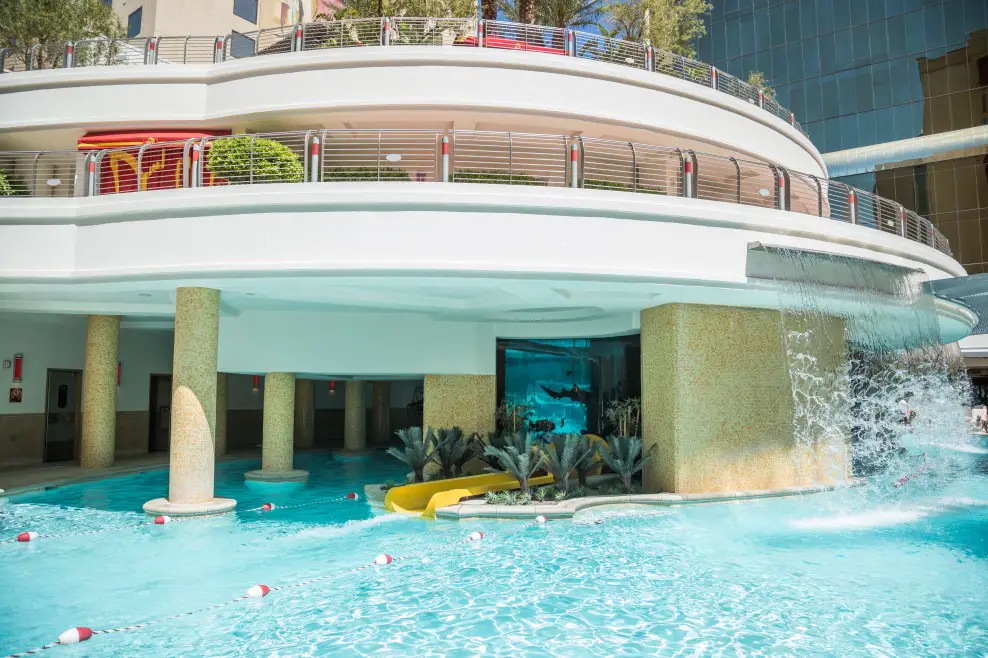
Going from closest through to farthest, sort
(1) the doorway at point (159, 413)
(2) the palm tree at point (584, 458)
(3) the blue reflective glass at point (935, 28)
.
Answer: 1. (2) the palm tree at point (584, 458)
2. (1) the doorway at point (159, 413)
3. (3) the blue reflective glass at point (935, 28)

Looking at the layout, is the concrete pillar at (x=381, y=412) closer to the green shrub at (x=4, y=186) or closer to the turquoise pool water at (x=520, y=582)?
the turquoise pool water at (x=520, y=582)

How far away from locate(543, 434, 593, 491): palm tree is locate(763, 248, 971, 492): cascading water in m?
4.73

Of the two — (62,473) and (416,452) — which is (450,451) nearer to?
(416,452)

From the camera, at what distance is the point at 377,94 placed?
17.1 metres

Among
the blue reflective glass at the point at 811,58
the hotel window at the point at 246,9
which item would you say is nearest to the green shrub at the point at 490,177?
the hotel window at the point at 246,9

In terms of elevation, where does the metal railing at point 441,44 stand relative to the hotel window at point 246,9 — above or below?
below

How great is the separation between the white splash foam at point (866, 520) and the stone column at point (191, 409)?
10.6m

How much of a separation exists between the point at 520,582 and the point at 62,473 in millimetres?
14808

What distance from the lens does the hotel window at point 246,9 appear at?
30505 millimetres

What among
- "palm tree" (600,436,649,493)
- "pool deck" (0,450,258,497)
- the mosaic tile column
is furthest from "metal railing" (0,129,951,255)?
"pool deck" (0,450,258,497)

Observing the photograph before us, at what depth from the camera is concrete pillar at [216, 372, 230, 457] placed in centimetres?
2298

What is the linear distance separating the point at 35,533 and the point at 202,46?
1974 centimetres

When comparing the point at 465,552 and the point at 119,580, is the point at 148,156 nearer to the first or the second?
the point at 119,580

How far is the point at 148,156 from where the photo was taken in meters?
17.2
